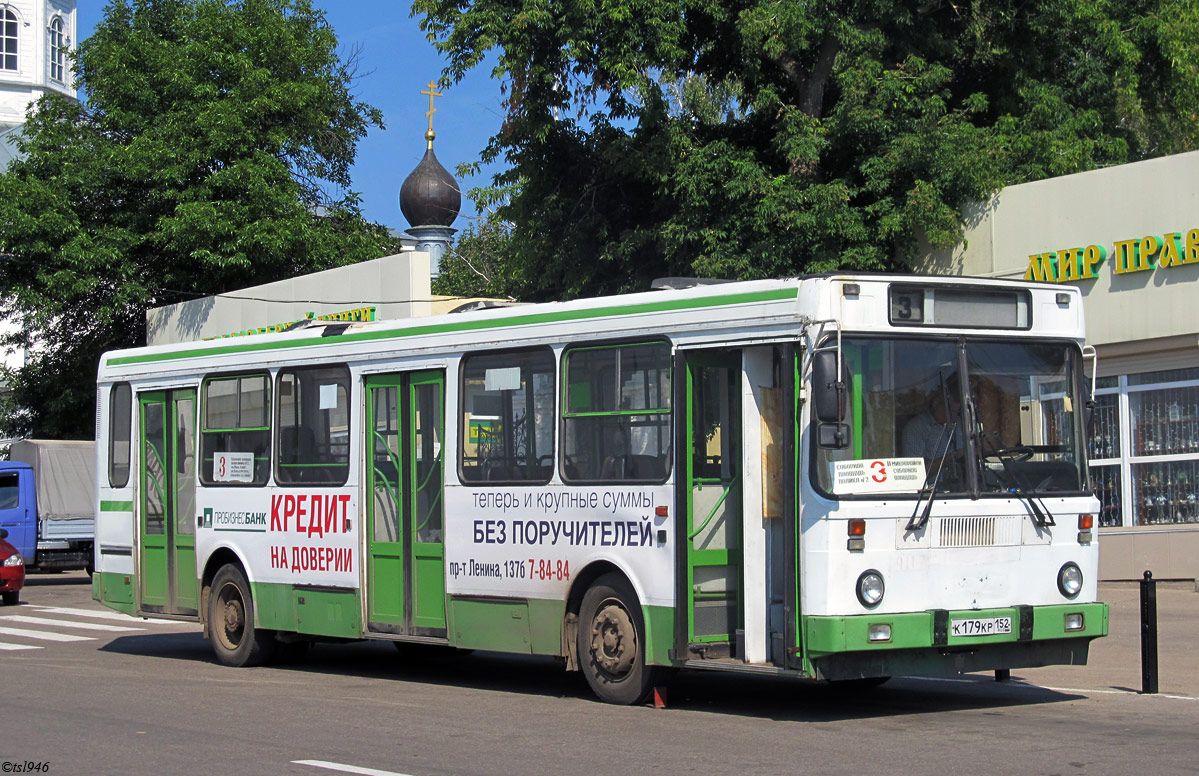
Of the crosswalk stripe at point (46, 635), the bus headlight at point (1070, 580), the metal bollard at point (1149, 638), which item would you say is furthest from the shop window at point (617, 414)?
the crosswalk stripe at point (46, 635)

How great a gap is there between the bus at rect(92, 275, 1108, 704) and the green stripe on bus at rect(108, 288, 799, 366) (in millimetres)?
20

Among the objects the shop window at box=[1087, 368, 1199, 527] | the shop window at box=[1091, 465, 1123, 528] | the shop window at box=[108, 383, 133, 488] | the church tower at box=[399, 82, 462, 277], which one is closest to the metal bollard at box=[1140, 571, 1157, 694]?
the shop window at box=[1087, 368, 1199, 527]

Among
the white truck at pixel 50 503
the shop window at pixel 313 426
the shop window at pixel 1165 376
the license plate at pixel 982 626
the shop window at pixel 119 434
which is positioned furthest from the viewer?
the white truck at pixel 50 503

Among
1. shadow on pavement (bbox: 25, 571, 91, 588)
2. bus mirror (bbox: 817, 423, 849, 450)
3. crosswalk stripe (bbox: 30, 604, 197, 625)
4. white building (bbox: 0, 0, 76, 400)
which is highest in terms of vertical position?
white building (bbox: 0, 0, 76, 400)

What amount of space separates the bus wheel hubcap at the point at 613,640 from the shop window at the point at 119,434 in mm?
6673

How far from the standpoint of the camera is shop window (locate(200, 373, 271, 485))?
45.4ft

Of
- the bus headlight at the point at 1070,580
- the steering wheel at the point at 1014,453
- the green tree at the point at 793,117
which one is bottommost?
the bus headlight at the point at 1070,580

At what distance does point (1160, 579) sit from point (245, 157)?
2550 centimetres

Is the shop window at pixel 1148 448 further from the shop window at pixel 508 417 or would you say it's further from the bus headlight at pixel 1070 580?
the shop window at pixel 508 417

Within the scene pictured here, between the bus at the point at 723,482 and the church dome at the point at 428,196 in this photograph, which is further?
the church dome at the point at 428,196

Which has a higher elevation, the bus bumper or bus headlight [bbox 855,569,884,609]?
bus headlight [bbox 855,569,884,609]

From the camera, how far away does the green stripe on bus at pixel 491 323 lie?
32.4 ft

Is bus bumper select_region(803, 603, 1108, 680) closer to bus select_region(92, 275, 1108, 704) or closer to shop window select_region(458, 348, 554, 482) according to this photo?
bus select_region(92, 275, 1108, 704)

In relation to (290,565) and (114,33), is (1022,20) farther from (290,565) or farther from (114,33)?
(114,33)
